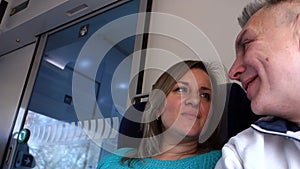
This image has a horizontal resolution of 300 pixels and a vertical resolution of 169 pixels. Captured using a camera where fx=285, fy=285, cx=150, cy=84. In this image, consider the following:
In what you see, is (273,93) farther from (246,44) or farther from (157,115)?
(157,115)

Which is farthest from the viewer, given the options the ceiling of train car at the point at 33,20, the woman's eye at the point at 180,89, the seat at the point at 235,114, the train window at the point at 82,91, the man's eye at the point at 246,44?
the ceiling of train car at the point at 33,20

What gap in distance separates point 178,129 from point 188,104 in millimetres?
86

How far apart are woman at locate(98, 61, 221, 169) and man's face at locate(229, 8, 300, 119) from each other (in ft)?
0.90

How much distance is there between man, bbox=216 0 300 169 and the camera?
542 millimetres

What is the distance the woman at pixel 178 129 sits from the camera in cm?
87

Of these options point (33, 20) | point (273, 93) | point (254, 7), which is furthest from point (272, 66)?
point (33, 20)

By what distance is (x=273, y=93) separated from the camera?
1.85 feet

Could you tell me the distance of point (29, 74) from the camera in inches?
86.7

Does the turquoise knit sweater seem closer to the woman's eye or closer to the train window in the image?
the woman's eye

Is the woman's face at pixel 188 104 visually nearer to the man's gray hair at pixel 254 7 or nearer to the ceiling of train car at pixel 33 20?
the man's gray hair at pixel 254 7

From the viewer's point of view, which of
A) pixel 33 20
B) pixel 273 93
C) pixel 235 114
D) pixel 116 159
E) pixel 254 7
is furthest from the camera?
pixel 33 20

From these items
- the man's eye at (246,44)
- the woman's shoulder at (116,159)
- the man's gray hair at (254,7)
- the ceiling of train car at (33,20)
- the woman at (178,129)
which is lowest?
the woman's shoulder at (116,159)

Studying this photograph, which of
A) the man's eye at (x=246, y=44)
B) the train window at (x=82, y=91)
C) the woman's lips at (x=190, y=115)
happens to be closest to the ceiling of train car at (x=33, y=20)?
the train window at (x=82, y=91)

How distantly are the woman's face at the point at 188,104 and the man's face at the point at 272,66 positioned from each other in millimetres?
266
